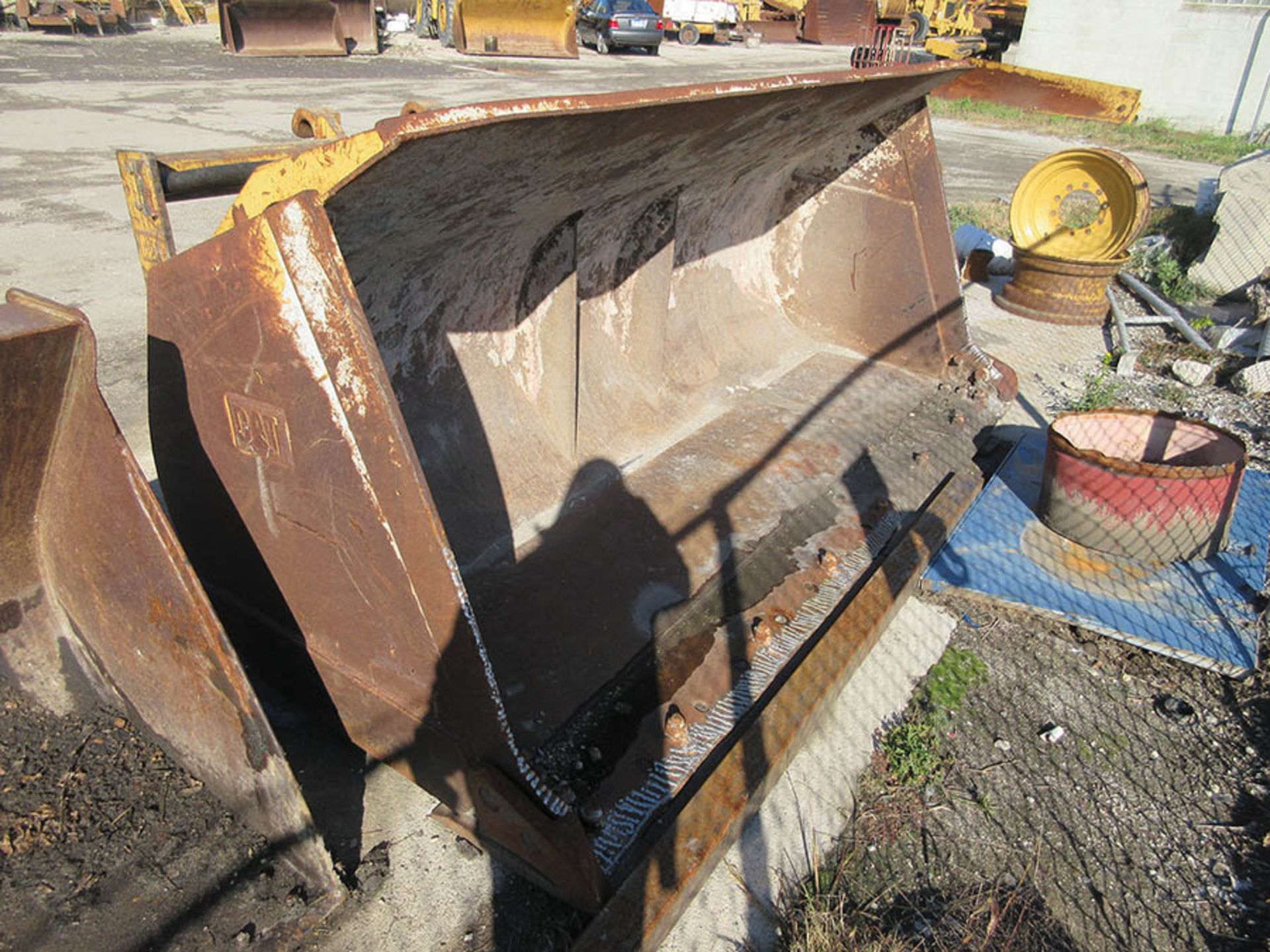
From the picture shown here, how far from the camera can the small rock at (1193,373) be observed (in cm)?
525

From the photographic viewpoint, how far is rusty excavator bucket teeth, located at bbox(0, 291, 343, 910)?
167cm

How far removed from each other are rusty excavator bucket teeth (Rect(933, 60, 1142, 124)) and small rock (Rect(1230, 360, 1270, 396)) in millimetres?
11307

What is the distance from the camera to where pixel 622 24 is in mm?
19203

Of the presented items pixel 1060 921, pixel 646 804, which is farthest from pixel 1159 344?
pixel 646 804

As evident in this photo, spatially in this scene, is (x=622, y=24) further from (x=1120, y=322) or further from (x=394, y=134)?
(x=394, y=134)

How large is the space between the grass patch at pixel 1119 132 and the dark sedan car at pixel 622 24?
6924mm

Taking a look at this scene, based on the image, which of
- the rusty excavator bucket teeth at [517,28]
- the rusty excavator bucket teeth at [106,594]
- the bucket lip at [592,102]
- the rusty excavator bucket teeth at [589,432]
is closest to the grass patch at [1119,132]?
the rusty excavator bucket teeth at [517,28]

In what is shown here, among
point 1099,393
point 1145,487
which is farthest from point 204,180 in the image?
point 1099,393

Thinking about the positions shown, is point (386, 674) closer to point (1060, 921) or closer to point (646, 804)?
point (646, 804)

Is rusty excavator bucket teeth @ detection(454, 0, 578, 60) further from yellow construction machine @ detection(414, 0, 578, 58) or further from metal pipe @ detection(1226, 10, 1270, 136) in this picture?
metal pipe @ detection(1226, 10, 1270, 136)

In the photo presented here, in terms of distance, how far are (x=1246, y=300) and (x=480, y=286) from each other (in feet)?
21.7

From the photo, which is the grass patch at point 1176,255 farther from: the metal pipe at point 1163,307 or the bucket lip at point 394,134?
the bucket lip at point 394,134

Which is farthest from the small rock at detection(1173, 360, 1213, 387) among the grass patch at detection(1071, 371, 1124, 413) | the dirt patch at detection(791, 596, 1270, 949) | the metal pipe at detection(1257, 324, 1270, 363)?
the dirt patch at detection(791, 596, 1270, 949)

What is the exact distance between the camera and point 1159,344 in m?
5.89
